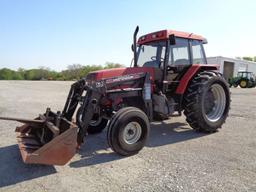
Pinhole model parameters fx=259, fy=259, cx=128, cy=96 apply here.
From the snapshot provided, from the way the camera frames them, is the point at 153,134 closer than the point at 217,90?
Yes

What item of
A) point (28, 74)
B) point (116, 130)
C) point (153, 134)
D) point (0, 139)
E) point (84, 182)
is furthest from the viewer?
point (28, 74)

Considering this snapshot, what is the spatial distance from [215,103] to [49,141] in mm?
4152

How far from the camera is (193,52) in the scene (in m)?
6.25

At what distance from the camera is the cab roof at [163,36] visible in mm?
5633

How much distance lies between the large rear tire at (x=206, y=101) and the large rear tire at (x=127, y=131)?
1545mm

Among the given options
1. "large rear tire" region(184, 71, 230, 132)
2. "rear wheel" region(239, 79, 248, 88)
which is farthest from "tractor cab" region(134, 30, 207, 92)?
"rear wheel" region(239, 79, 248, 88)

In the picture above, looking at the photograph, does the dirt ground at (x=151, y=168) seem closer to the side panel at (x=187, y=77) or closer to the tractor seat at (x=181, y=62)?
the side panel at (x=187, y=77)

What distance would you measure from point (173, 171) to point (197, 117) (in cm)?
215

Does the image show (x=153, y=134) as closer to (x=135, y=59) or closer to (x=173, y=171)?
(x=135, y=59)

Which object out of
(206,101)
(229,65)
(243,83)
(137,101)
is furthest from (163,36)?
(229,65)

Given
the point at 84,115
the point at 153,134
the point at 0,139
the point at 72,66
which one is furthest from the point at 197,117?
the point at 72,66

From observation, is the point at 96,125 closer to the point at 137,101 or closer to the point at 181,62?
the point at 137,101

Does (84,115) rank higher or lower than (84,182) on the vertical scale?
higher

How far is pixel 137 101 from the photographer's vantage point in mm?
5453
